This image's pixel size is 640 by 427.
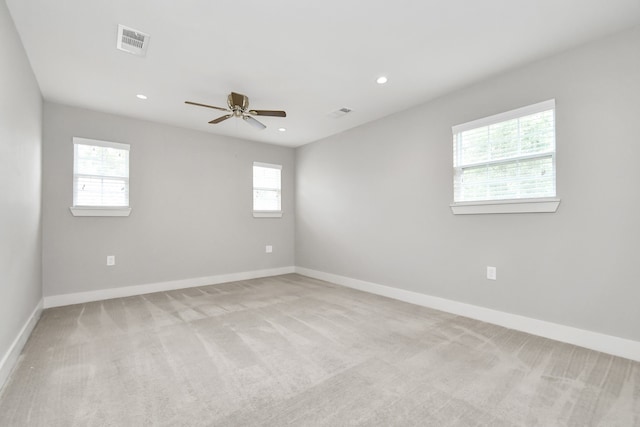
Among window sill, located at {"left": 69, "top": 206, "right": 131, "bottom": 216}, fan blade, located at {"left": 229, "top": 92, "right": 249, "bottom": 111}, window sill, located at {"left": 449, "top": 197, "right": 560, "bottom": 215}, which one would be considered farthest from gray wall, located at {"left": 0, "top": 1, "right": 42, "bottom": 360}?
window sill, located at {"left": 449, "top": 197, "right": 560, "bottom": 215}

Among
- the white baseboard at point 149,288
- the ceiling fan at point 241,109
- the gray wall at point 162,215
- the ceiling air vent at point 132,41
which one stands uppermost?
the ceiling air vent at point 132,41

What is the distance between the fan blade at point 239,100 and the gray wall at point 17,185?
172 centimetres

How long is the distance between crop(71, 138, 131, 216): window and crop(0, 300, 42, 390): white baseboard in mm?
1454

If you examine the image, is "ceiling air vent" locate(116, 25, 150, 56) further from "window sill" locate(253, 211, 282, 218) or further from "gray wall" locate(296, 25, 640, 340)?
"window sill" locate(253, 211, 282, 218)

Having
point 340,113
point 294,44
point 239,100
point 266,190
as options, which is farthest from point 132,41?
point 266,190

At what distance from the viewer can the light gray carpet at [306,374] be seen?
5.57 feet

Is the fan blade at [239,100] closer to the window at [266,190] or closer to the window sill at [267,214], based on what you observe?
the window at [266,190]

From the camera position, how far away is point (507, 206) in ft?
9.95

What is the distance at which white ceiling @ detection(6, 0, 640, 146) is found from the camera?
7.07 ft

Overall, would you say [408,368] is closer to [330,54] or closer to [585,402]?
[585,402]

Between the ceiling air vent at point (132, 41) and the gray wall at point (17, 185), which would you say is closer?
the gray wall at point (17, 185)

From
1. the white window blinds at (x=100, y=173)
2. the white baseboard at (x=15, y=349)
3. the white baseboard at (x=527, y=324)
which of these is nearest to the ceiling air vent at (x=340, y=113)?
the white baseboard at (x=527, y=324)

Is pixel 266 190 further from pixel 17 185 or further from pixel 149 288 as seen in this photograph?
pixel 17 185

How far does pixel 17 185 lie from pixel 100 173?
1819mm
